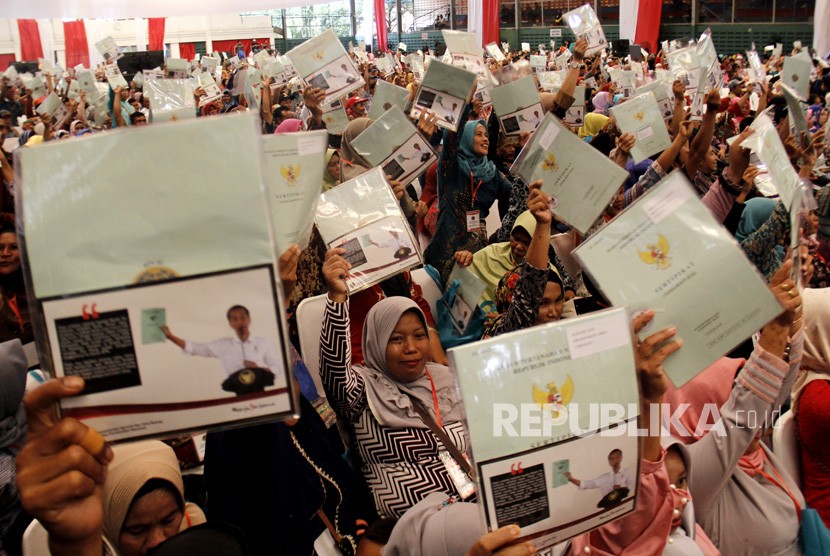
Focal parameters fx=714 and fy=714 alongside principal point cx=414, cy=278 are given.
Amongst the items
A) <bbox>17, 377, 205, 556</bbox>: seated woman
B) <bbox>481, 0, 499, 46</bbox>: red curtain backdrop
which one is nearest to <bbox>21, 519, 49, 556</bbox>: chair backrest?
<bbox>17, 377, 205, 556</bbox>: seated woman

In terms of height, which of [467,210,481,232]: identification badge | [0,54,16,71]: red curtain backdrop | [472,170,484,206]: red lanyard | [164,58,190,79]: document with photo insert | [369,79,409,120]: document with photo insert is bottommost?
[467,210,481,232]: identification badge

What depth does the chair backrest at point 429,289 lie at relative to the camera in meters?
3.38

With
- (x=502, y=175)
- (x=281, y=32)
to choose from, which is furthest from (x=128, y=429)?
(x=281, y=32)

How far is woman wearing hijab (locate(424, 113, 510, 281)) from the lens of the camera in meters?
3.87

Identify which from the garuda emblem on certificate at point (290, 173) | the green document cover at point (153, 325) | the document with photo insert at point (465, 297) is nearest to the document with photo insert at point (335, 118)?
the document with photo insert at point (465, 297)

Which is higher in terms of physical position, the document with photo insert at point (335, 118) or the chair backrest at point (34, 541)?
the document with photo insert at point (335, 118)

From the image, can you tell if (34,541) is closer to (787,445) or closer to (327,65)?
(787,445)

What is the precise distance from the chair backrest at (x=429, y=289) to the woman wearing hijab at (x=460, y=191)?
11.9 inches

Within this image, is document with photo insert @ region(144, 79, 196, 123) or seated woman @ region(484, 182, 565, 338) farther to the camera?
document with photo insert @ region(144, 79, 196, 123)

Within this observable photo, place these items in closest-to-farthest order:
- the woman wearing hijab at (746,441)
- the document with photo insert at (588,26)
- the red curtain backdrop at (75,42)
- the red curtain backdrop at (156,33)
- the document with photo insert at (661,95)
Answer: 1. the woman wearing hijab at (746,441)
2. the document with photo insert at (661,95)
3. the document with photo insert at (588,26)
4. the red curtain backdrop at (75,42)
5. the red curtain backdrop at (156,33)

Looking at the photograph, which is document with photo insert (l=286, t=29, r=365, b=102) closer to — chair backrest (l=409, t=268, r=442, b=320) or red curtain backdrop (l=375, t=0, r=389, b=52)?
chair backrest (l=409, t=268, r=442, b=320)

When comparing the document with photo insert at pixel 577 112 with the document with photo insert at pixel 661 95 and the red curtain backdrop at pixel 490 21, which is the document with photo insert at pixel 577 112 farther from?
the red curtain backdrop at pixel 490 21

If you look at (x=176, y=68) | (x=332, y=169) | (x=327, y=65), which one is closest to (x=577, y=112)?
(x=327, y=65)

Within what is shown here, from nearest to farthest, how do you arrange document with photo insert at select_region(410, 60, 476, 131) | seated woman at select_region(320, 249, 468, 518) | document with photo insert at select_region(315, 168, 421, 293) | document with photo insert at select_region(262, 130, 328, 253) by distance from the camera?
document with photo insert at select_region(262, 130, 328, 253)
seated woman at select_region(320, 249, 468, 518)
document with photo insert at select_region(315, 168, 421, 293)
document with photo insert at select_region(410, 60, 476, 131)
